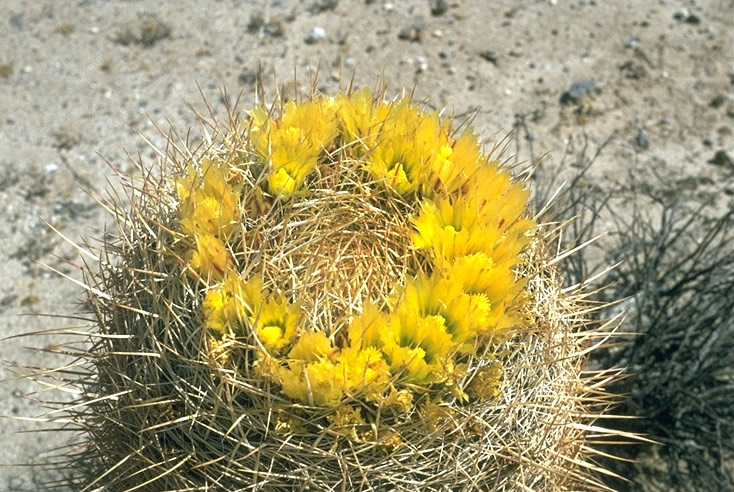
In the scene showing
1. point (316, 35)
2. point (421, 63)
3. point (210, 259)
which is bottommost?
point (421, 63)

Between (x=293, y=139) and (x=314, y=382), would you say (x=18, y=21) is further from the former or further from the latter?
(x=314, y=382)

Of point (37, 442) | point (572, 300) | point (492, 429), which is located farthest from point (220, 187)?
point (37, 442)

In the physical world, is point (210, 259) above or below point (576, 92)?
above

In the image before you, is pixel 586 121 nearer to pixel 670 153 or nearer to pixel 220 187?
pixel 670 153

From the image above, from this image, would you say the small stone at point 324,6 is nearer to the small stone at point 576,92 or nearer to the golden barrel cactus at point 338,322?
the small stone at point 576,92

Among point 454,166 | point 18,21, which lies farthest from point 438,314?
point 18,21

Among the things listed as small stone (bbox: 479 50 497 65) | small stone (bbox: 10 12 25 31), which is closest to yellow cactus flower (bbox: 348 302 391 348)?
small stone (bbox: 479 50 497 65)

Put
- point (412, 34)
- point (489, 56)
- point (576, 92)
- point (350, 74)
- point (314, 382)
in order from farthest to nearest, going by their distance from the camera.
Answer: point (412, 34) → point (489, 56) → point (350, 74) → point (576, 92) → point (314, 382)
